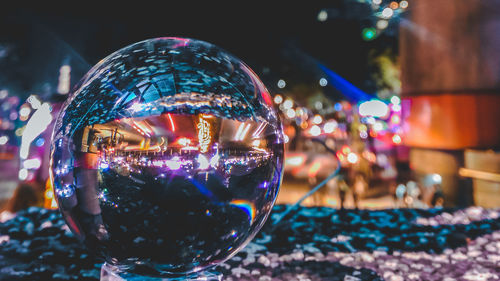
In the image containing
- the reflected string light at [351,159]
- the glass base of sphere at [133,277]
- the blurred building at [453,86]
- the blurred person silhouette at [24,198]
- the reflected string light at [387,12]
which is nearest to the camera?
the glass base of sphere at [133,277]

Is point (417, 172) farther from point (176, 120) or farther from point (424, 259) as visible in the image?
point (176, 120)

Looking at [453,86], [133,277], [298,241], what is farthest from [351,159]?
[133,277]

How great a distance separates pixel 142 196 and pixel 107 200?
0.38 feet

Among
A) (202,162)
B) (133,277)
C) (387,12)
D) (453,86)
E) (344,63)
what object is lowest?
(133,277)

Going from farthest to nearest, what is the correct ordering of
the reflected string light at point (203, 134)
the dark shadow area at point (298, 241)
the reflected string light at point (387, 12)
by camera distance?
the reflected string light at point (387, 12) → the dark shadow area at point (298, 241) → the reflected string light at point (203, 134)

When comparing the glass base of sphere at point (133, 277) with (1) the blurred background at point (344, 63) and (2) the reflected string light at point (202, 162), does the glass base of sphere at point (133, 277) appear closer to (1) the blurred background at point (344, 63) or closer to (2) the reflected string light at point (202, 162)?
(2) the reflected string light at point (202, 162)

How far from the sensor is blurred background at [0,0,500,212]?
249 cm

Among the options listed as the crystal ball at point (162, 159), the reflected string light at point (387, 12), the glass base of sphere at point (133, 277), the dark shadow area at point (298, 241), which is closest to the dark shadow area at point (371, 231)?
the dark shadow area at point (298, 241)

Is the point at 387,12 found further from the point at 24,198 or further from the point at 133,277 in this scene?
the point at 24,198

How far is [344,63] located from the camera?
20.2ft

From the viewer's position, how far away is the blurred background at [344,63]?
98.2 inches

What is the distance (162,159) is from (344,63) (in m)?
5.98

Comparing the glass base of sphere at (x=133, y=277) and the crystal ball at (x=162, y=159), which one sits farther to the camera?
the glass base of sphere at (x=133, y=277)

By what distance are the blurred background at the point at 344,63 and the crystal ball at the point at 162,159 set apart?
559 millimetres
